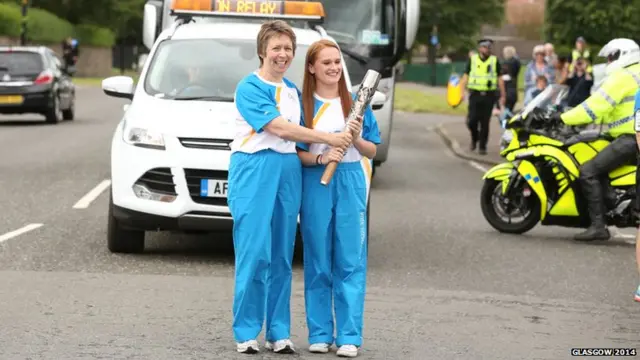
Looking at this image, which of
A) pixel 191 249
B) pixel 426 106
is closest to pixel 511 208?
pixel 191 249

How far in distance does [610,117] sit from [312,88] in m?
6.52

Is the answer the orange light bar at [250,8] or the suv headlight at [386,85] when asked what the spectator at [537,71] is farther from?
the orange light bar at [250,8]

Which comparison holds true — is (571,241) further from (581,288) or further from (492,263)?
(581,288)

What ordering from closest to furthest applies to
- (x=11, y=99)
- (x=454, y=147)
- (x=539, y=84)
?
1. (x=539, y=84)
2. (x=454, y=147)
3. (x=11, y=99)

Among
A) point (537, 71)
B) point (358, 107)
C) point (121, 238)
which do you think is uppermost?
point (358, 107)

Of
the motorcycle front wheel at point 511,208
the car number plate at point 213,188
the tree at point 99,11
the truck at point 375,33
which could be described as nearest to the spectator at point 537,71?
the truck at point 375,33

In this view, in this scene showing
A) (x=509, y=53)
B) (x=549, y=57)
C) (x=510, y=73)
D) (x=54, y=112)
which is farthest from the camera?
(x=54, y=112)

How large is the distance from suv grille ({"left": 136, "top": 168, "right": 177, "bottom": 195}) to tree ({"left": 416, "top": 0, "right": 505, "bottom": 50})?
84.5m

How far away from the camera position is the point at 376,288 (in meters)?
10.4

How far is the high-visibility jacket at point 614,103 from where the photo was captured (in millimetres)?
13258

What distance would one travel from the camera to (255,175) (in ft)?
24.6

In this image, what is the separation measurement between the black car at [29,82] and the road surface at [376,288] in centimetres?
1375

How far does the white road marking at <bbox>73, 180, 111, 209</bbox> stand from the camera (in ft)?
51.2

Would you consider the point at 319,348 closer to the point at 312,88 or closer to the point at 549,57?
Answer: the point at 312,88
